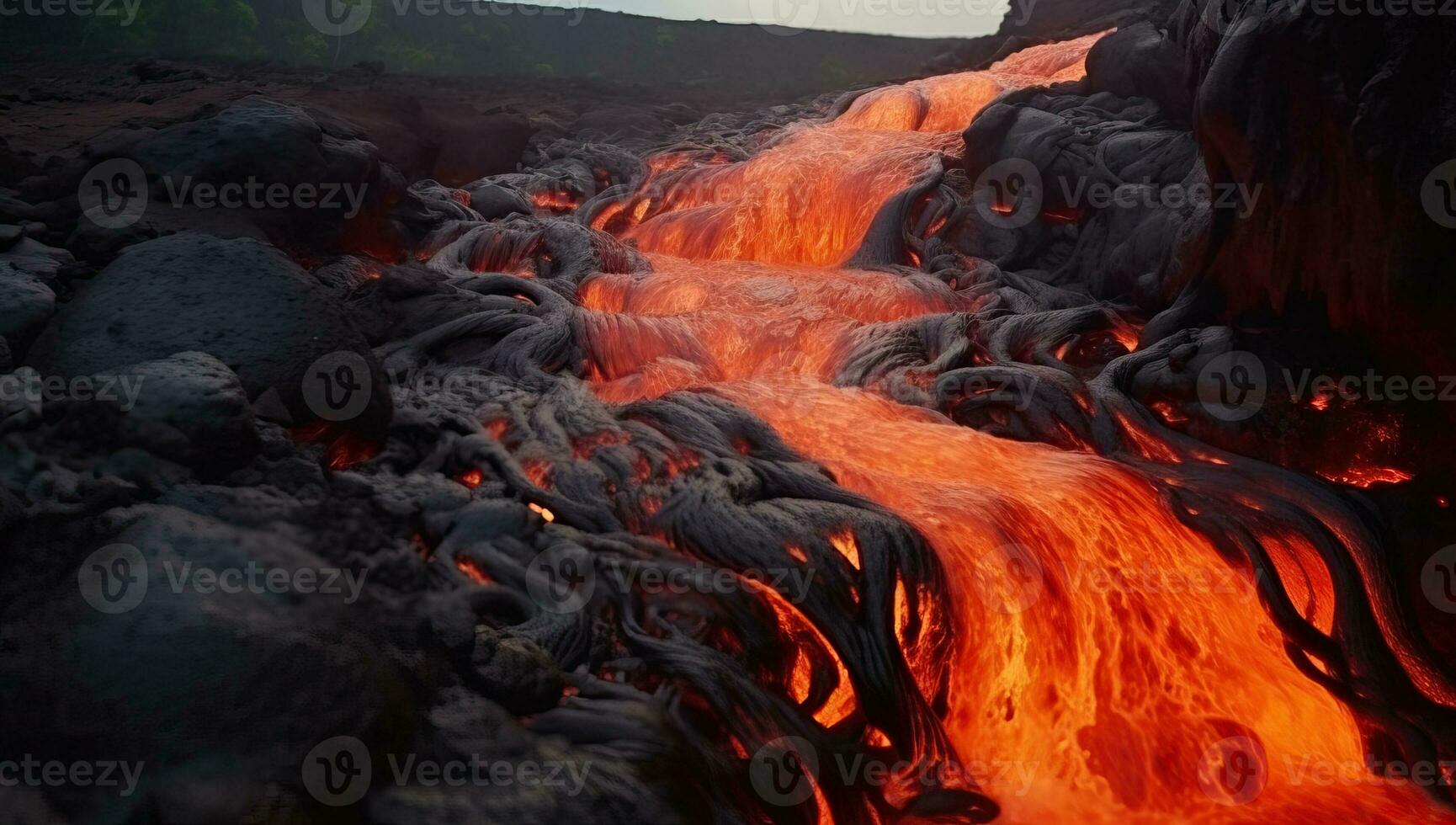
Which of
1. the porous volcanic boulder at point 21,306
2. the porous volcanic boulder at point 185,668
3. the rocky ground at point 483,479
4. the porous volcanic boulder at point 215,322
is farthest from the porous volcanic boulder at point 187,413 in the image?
the porous volcanic boulder at point 21,306

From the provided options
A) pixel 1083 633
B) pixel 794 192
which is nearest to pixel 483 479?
pixel 1083 633

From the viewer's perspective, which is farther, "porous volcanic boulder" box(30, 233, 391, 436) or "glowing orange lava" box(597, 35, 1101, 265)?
"glowing orange lava" box(597, 35, 1101, 265)

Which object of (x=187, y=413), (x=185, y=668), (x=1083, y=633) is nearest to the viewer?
(x=185, y=668)

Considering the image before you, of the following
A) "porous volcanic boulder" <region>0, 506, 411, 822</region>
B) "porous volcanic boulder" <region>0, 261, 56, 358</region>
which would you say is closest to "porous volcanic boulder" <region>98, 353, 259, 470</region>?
"porous volcanic boulder" <region>0, 506, 411, 822</region>

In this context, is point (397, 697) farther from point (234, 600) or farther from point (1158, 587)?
point (1158, 587)

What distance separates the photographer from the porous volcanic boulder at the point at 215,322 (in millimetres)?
3820

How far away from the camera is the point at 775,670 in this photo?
3.38 meters

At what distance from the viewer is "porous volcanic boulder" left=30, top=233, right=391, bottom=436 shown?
12.5 feet

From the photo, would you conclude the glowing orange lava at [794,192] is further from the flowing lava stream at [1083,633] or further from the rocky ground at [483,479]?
the flowing lava stream at [1083,633]

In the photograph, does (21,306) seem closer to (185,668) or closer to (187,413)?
(187,413)

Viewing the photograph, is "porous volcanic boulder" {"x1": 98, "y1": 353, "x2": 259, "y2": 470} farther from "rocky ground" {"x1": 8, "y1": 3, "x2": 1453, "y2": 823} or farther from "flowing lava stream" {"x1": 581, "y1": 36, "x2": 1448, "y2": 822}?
"flowing lava stream" {"x1": 581, "y1": 36, "x2": 1448, "y2": 822}

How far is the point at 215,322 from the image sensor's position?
401 centimetres

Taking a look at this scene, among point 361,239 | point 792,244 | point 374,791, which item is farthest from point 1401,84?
point 361,239

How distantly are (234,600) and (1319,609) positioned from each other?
4.24 meters
